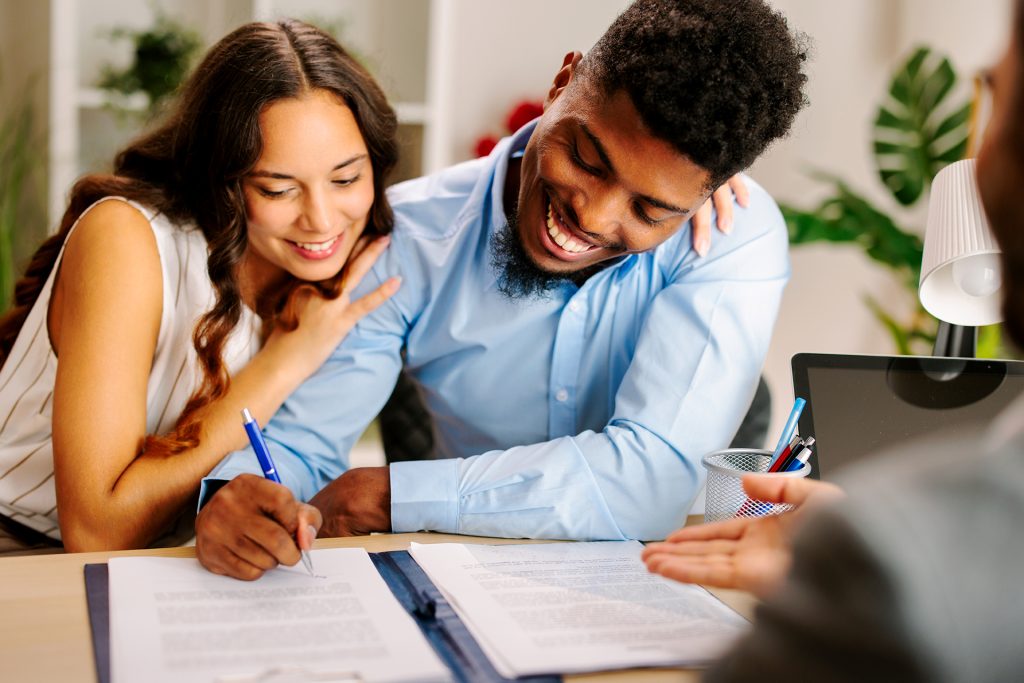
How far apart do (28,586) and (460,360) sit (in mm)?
766

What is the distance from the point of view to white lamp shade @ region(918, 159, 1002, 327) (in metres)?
1.23

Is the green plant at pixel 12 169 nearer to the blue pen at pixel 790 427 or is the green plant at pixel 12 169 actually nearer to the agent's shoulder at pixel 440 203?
the agent's shoulder at pixel 440 203

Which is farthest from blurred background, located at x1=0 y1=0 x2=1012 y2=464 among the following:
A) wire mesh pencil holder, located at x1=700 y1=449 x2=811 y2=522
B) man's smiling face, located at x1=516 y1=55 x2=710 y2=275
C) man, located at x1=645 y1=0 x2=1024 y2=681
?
man, located at x1=645 y1=0 x2=1024 y2=681

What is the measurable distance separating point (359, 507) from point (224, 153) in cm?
57

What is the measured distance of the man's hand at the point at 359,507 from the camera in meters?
1.23

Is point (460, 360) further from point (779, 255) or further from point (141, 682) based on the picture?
point (141, 682)

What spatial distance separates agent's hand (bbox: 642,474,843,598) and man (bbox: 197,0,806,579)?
0.31 m

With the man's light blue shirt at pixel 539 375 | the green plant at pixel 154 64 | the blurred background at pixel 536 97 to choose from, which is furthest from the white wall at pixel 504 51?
the man's light blue shirt at pixel 539 375

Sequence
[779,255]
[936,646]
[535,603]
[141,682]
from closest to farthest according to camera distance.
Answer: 1. [936,646]
2. [141,682]
3. [535,603]
4. [779,255]

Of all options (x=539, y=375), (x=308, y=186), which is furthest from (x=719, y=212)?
(x=308, y=186)

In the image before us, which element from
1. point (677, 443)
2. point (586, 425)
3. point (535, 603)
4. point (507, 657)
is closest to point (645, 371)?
point (677, 443)

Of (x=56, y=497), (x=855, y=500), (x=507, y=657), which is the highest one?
(x=855, y=500)

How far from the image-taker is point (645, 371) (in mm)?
1378

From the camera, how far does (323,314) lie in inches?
60.1
